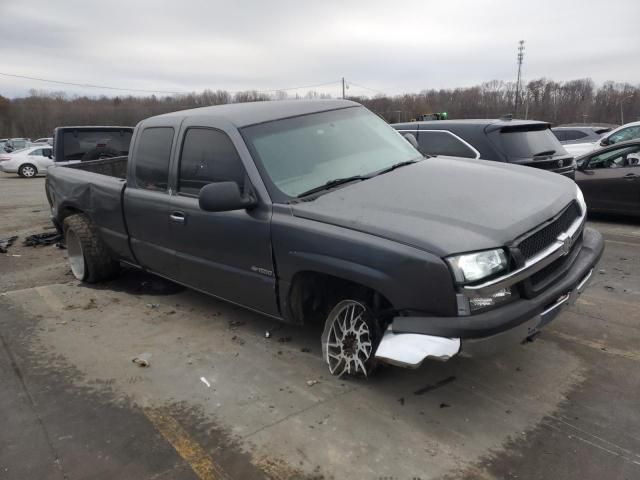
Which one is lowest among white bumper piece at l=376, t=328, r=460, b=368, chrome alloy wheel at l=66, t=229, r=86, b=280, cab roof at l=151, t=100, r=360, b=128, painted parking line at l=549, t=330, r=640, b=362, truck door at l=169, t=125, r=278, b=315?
painted parking line at l=549, t=330, r=640, b=362

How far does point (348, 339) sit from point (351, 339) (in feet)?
0.09

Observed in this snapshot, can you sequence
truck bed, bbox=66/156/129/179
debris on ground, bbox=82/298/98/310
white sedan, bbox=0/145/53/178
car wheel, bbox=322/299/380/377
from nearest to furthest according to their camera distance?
car wheel, bbox=322/299/380/377
debris on ground, bbox=82/298/98/310
truck bed, bbox=66/156/129/179
white sedan, bbox=0/145/53/178

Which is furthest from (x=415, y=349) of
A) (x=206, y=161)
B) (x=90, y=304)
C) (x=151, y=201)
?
(x=90, y=304)

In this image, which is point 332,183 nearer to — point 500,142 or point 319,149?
point 319,149

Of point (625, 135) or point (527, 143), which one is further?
point (625, 135)

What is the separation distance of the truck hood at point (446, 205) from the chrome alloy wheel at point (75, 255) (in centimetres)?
371

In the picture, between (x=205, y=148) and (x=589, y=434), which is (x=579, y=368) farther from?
(x=205, y=148)

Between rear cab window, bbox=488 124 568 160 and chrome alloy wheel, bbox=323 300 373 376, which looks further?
rear cab window, bbox=488 124 568 160

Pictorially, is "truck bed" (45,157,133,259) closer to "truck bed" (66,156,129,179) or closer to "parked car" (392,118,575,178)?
"truck bed" (66,156,129,179)

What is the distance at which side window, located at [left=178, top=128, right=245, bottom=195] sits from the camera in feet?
12.1

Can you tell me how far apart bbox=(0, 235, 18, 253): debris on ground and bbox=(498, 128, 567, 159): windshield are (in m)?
7.58

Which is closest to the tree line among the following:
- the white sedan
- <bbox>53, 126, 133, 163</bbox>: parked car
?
the white sedan

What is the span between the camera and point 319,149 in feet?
12.4

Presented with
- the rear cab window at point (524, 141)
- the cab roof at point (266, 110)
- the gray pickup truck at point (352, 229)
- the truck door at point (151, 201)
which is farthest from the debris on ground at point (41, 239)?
the rear cab window at point (524, 141)
